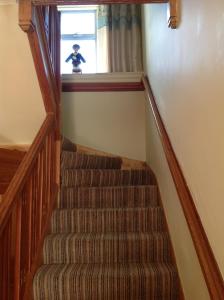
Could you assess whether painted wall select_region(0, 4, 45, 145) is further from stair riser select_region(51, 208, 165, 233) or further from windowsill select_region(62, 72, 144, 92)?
stair riser select_region(51, 208, 165, 233)

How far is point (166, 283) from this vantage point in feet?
7.00

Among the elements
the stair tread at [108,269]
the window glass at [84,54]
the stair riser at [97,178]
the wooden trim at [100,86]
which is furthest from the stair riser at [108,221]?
the window glass at [84,54]

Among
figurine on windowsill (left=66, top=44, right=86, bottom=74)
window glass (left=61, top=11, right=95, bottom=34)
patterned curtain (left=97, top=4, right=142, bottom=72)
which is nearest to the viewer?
→ patterned curtain (left=97, top=4, right=142, bottom=72)

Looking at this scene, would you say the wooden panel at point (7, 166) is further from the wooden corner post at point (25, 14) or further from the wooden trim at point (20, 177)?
the wooden corner post at point (25, 14)

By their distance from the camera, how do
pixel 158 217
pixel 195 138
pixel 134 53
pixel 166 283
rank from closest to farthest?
pixel 195 138, pixel 166 283, pixel 158 217, pixel 134 53

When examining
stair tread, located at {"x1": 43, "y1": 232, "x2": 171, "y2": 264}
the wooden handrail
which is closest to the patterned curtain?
the wooden handrail

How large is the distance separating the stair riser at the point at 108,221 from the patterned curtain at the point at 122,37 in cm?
215

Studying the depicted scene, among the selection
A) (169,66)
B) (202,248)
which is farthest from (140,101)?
(202,248)

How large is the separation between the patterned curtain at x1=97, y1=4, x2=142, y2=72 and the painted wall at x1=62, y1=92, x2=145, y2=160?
1.92 ft

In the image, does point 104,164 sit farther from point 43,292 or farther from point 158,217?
point 43,292

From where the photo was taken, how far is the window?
480 cm

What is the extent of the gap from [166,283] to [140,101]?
7.26 ft

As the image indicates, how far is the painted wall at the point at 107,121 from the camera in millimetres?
3902

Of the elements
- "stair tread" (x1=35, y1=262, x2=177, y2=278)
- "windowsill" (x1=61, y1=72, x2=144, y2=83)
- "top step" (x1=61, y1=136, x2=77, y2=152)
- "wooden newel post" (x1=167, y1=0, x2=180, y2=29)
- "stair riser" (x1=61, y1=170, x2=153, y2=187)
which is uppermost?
"wooden newel post" (x1=167, y1=0, x2=180, y2=29)
